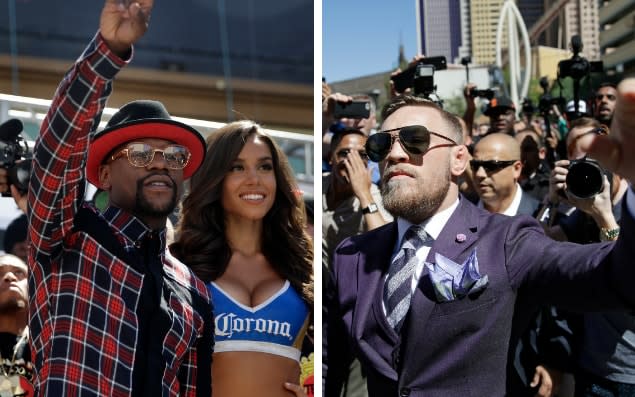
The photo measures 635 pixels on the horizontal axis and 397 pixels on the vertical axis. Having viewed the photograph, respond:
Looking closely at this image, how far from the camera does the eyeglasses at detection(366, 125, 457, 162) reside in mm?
3145

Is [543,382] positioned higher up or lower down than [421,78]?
lower down

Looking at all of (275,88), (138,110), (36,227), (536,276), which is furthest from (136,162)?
(536,276)

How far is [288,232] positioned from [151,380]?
761mm

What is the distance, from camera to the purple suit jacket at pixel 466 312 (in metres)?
2.82

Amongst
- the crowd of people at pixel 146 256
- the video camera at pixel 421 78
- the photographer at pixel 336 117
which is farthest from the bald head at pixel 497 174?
the crowd of people at pixel 146 256

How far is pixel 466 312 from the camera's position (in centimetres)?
292

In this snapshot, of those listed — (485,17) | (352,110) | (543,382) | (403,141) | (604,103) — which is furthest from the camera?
(485,17)

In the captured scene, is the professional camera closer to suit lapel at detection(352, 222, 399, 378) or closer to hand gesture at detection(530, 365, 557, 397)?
suit lapel at detection(352, 222, 399, 378)

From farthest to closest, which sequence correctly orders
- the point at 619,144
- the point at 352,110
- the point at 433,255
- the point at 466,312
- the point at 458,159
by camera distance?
the point at 352,110 → the point at 458,159 → the point at 433,255 → the point at 466,312 → the point at 619,144

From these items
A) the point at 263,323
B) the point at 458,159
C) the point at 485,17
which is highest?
the point at 485,17

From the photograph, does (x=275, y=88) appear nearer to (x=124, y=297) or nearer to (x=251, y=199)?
(x=251, y=199)

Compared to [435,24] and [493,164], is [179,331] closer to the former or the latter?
[493,164]

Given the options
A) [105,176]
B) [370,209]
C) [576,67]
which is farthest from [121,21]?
[576,67]

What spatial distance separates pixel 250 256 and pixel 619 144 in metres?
1.67
